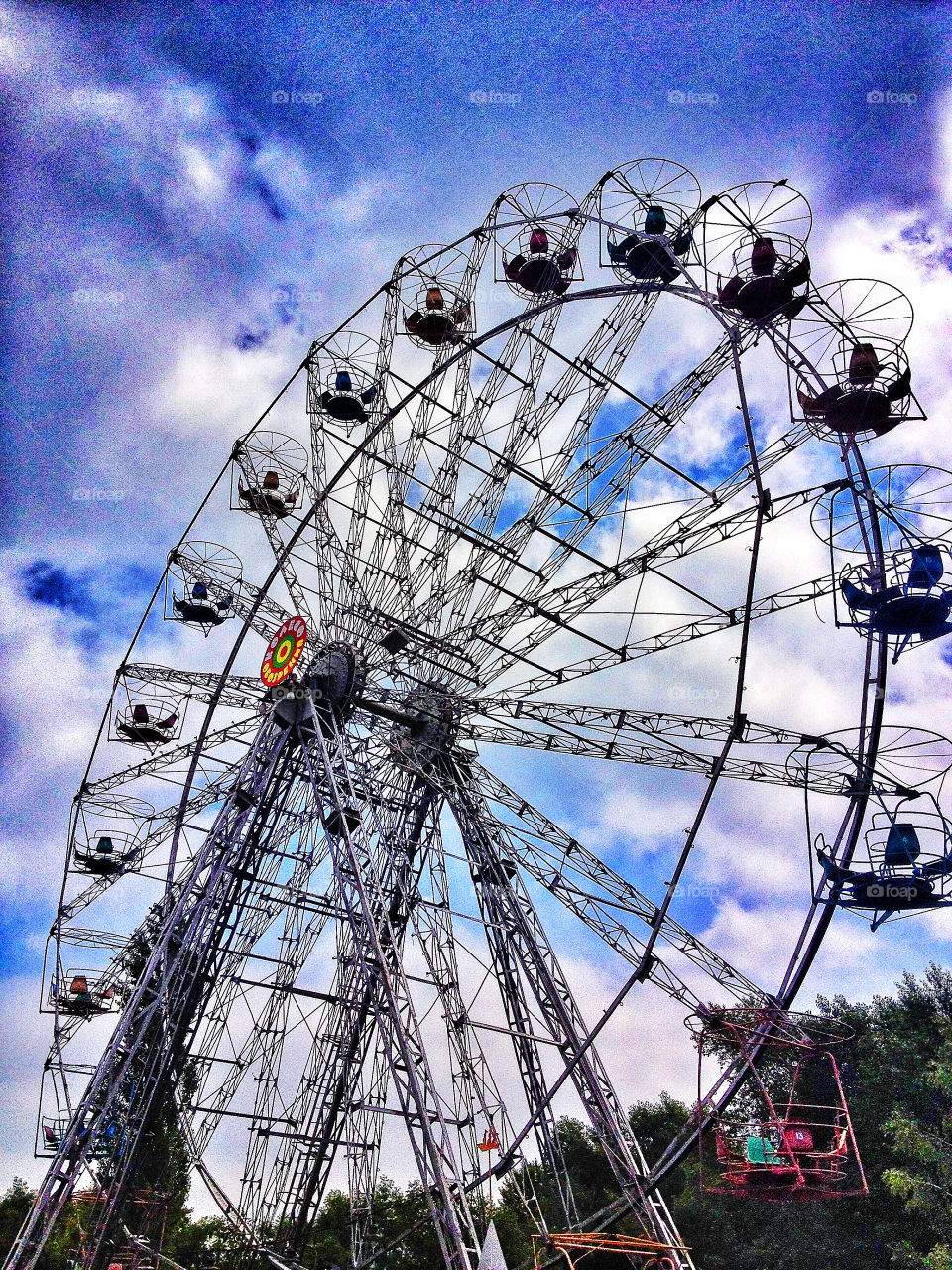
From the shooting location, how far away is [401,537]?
22.5 m

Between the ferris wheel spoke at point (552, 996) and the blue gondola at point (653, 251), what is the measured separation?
1087 centimetres

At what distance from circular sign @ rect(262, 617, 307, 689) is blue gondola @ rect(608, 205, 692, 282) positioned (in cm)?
961

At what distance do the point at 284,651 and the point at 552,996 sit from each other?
880 cm

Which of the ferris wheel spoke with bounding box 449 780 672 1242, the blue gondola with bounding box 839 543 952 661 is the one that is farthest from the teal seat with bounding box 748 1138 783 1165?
the blue gondola with bounding box 839 543 952 661

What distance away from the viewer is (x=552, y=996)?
20141 mm

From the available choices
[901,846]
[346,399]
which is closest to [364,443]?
[346,399]

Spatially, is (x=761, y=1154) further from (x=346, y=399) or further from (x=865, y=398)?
(x=346, y=399)

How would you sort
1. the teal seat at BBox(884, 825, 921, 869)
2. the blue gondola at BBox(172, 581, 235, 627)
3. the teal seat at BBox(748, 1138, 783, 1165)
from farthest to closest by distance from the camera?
the blue gondola at BBox(172, 581, 235, 627), the teal seat at BBox(884, 825, 921, 869), the teal seat at BBox(748, 1138, 783, 1165)

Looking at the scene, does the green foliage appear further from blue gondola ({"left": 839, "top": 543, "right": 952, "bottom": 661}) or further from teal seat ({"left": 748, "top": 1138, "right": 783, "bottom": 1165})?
blue gondola ({"left": 839, "top": 543, "right": 952, "bottom": 661})

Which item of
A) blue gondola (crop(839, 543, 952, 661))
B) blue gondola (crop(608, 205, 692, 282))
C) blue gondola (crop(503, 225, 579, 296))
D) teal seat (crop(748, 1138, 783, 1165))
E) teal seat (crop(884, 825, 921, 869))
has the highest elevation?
blue gondola (crop(503, 225, 579, 296))

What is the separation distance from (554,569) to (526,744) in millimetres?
3678

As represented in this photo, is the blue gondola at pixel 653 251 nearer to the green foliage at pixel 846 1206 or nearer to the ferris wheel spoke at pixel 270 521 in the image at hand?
the ferris wheel spoke at pixel 270 521

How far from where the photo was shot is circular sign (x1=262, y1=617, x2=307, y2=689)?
2202 centimetres

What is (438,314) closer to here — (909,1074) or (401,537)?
(401,537)
